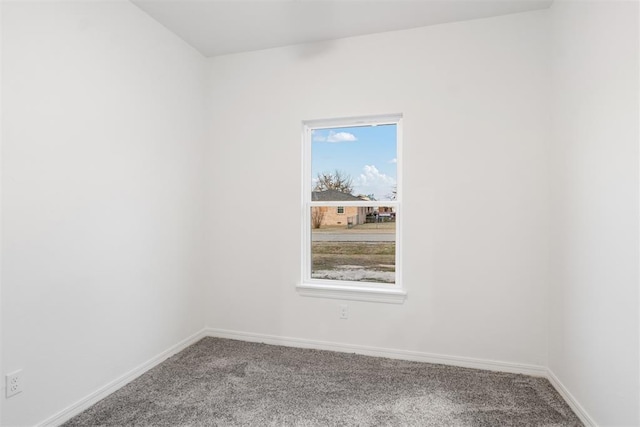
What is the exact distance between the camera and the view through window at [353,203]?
9.60 feet

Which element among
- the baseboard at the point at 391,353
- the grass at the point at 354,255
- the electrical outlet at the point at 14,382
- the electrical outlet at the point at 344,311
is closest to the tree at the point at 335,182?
the grass at the point at 354,255

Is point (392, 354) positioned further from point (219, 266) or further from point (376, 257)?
point (219, 266)

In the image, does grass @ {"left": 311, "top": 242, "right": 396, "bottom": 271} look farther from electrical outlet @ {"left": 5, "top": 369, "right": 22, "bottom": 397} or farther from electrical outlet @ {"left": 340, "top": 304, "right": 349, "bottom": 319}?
electrical outlet @ {"left": 5, "top": 369, "right": 22, "bottom": 397}

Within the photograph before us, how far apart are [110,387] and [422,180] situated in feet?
8.68

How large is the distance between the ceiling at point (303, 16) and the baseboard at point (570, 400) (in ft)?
8.50

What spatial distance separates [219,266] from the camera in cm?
Result: 324

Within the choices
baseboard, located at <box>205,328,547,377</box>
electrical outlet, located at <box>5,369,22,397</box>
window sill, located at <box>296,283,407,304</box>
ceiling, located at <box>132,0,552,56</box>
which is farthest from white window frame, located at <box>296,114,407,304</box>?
electrical outlet, located at <box>5,369,22,397</box>

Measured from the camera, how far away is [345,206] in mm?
3033

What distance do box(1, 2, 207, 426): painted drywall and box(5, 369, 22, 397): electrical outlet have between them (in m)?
0.03

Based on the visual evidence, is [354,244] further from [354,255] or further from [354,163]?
[354,163]

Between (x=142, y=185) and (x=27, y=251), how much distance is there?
88 cm

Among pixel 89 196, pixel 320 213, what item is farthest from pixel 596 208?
pixel 89 196

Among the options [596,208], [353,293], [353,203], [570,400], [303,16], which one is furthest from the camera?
[353,203]

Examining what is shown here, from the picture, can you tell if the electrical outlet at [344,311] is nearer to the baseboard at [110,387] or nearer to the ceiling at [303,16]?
the baseboard at [110,387]
